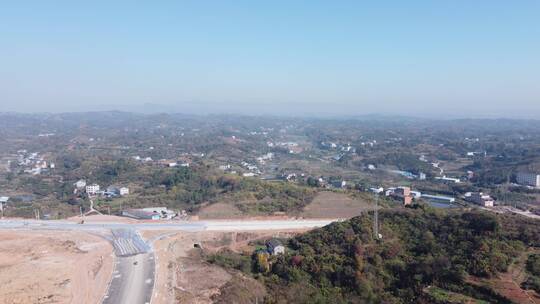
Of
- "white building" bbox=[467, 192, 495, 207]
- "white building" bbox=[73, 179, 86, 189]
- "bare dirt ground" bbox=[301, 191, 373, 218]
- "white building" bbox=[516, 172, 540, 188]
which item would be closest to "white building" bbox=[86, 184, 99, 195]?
"white building" bbox=[73, 179, 86, 189]

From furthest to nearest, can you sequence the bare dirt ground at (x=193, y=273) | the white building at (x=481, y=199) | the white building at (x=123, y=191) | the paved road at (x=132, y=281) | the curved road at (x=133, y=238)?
the white building at (x=123, y=191)
the white building at (x=481, y=199)
the curved road at (x=133, y=238)
the bare dirt ground at (x=193, y=273)
the paved road at (x=132, y=281)

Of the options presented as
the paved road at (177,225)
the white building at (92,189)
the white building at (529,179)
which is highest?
the paved road at (177,225)

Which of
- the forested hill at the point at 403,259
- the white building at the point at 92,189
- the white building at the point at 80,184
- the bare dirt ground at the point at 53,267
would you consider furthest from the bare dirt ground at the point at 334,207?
the white building at the point at 80,184

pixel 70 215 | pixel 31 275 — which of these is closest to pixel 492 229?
pixel 31 275

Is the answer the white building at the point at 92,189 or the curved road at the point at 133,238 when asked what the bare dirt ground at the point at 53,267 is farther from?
the white building at the point at 92,189

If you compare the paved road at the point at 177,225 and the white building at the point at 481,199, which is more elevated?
the paved road at the point at 177,225

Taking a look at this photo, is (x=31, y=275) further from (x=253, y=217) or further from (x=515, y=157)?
(x=515, y=157)

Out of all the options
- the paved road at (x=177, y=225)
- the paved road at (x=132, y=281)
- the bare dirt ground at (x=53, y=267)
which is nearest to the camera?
the paved road at (x=132, y=281)
